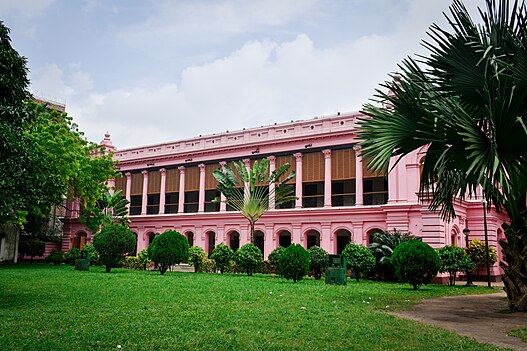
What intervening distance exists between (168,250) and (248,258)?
3571mm

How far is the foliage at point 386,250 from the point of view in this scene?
67.3 ft

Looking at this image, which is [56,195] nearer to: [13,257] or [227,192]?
[227,192]

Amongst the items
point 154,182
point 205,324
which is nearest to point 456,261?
point 205,324

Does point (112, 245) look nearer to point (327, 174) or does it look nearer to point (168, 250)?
point (168, 250)

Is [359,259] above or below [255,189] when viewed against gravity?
below

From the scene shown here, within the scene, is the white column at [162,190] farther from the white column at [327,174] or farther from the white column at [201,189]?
the white column at [327,174]

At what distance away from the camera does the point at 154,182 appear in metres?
34.9

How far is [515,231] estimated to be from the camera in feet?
31.1

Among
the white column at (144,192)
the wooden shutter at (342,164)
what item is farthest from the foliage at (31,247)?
the wooden shutter at (342,164)

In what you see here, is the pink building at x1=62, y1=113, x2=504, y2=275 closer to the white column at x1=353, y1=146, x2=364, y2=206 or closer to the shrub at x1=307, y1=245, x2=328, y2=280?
the white column at x1=353, y1=146, x2=364, y2=206

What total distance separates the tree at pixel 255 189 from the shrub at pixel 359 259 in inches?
288

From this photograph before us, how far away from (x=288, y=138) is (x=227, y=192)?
188 inches

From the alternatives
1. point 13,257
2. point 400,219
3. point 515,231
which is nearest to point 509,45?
point 515,231

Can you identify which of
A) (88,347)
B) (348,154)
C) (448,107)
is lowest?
(88,347)
